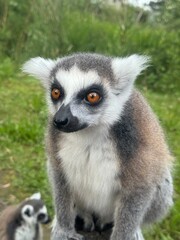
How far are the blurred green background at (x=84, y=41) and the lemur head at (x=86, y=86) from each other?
3.36 metres

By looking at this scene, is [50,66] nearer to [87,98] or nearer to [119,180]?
[87,98]

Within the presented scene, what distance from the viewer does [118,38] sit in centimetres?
898

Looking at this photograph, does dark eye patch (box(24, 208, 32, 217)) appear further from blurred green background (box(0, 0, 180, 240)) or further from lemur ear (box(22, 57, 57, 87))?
blurred green background (box(0, 0, 180, 240))

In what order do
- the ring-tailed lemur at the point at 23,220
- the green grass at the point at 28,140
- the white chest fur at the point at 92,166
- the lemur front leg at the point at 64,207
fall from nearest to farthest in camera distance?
the white chest fur at the point at 92,166
the lemur front leg at the point at 64,207
the ring-tailed lemur at the point at 23,220
the green grass at the point at 28,140

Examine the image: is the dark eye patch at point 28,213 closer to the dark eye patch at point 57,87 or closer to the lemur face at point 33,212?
the lemur face at point 33,212

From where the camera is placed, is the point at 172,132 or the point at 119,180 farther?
the point at 172,132

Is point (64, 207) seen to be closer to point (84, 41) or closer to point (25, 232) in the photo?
point (25, 232)

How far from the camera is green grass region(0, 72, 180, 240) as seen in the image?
17.4 ft

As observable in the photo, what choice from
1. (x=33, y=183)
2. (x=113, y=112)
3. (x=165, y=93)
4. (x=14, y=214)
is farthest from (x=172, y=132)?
(x=113, y=112)

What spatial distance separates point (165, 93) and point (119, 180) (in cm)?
573

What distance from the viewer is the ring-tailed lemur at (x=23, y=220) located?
422 centimetres

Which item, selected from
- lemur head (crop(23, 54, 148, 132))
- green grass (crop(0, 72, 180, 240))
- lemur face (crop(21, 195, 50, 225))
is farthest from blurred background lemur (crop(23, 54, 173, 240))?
green grass (crop(0, 72, 180, 240))

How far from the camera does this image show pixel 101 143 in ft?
11.2

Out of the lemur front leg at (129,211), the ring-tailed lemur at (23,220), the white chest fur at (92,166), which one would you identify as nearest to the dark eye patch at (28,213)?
the ring-tailed lemur at (23,220)
